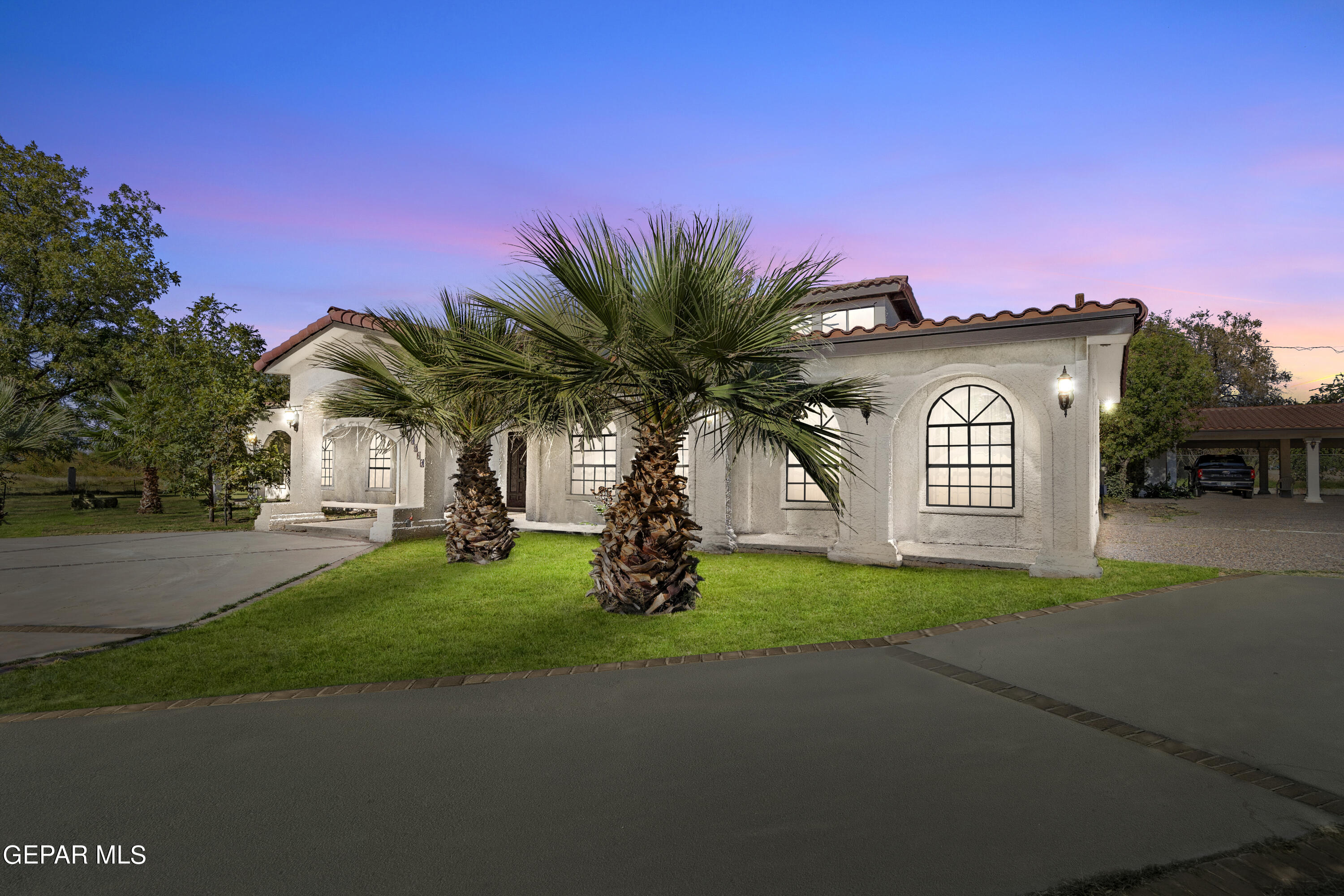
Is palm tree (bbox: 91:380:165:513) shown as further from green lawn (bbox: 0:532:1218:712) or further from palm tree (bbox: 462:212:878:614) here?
Result: palm tree (bbox: 462:212:878:614)

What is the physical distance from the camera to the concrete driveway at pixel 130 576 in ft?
22.7

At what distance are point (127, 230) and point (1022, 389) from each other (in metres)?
31.0

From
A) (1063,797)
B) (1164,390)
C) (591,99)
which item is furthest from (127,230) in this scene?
(1164,390)

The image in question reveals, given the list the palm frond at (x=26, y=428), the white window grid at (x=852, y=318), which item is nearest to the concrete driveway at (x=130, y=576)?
the palm frond at (x=26, y=428)

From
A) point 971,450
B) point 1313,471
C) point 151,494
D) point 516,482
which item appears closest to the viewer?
point 971,450

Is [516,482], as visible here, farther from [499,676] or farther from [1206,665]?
[1206,665]

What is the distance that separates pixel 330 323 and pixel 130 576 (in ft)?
21.8

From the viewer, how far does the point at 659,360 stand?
6.64 metres

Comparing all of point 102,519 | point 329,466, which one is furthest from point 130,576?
point 102,519

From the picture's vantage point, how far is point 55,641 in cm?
621

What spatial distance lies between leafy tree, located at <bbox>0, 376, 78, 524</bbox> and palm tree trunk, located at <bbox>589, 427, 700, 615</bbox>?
1767 centimetres

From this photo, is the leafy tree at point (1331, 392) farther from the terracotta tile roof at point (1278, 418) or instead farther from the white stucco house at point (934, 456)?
the white stucco house at point (934, 456)

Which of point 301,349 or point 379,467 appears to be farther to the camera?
point 379,467

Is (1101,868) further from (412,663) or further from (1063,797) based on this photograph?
(412,663)
